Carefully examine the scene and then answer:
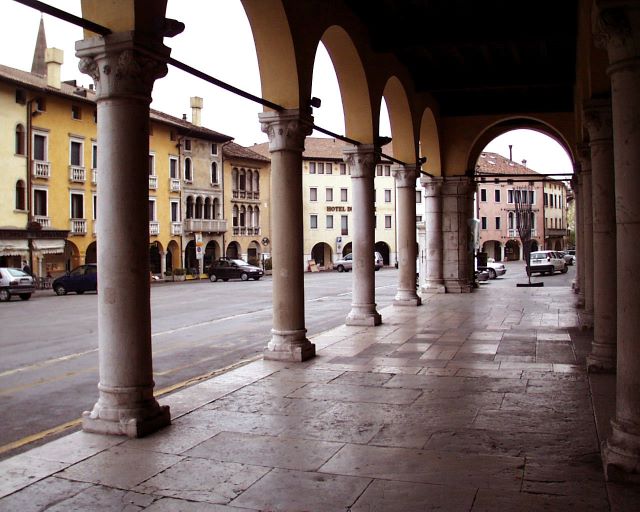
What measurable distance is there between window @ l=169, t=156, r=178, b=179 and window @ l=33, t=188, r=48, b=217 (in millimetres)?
11121

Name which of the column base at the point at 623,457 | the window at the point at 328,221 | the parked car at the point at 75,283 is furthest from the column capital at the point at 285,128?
the window at the point at 328,221

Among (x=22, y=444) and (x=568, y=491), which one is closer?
(x=568, y=491)

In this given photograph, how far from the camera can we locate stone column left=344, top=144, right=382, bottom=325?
12492 millimetres

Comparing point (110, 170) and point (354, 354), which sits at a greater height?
point (110, 170)

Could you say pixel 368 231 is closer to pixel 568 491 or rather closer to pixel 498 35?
pixel 498 35

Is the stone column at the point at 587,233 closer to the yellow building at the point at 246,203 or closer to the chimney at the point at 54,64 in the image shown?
the chimney at the point at 54,64

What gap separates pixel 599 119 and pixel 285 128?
3943 millimetres

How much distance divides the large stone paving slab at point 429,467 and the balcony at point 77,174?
37.8m

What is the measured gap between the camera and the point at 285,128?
9.02m

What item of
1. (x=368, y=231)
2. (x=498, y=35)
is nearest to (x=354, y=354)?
(x=368, y=231)

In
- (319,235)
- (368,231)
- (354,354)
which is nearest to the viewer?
(354,354)

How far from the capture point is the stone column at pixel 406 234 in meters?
16.0

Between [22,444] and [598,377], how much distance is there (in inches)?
236

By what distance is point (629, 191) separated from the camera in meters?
4.54
